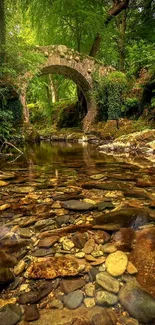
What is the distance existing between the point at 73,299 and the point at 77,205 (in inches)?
46.6

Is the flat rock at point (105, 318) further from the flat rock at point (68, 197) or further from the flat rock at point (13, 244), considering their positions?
the flat rock at point (68, 197)

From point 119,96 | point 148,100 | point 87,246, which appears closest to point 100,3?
point 119,96

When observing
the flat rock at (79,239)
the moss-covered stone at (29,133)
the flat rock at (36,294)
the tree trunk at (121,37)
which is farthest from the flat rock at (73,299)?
the tree trunk at (121,37)

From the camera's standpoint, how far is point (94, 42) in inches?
575

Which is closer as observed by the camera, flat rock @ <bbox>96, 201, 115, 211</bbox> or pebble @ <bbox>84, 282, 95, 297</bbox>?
pebble @ <bbox>84, 282, 95, 297</bbox>

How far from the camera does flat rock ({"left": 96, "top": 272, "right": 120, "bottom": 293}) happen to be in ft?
3.97

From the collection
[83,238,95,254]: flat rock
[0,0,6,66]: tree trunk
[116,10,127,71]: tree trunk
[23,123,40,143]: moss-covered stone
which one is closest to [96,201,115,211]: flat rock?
[83,238,95,254]: flat rock

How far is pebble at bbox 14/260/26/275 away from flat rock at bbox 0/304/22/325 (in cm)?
25

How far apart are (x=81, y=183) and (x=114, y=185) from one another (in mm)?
448

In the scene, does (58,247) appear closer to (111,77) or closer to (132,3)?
(111,77)

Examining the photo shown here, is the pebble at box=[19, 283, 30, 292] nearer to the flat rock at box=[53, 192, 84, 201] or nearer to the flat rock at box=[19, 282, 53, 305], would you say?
the flat rock at box=[19, 282, 53, 305]

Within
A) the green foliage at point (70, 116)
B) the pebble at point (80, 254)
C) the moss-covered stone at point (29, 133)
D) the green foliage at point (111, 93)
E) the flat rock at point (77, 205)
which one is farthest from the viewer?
the green foliage at point (70, 116)

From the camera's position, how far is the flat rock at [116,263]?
1.33m

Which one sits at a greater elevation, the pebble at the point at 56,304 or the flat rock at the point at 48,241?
the flat rock at the point at 48,241
